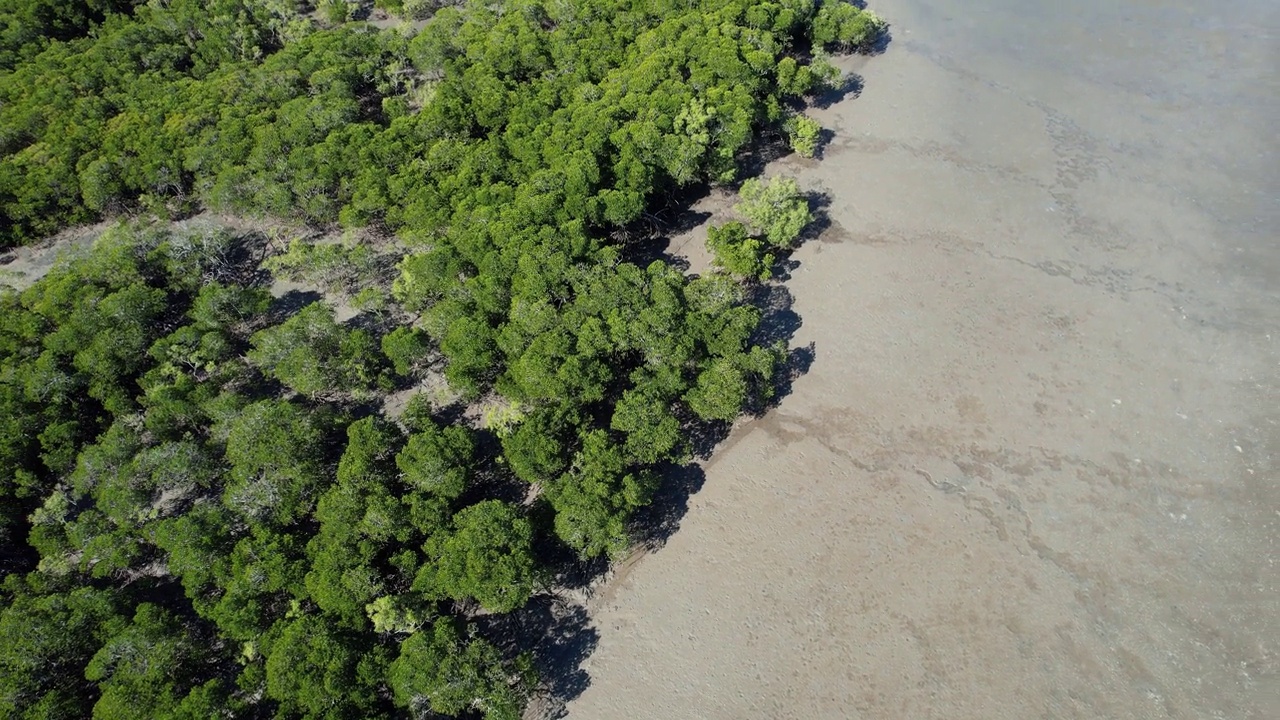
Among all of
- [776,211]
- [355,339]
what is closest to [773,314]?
[776,211]

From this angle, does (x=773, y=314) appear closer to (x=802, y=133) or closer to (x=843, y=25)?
(x=802, y=133)

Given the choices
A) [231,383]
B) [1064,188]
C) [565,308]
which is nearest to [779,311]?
[565,308]

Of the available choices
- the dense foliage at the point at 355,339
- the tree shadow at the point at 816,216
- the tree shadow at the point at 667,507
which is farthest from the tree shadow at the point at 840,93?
the tree shadow at the point at 667,507

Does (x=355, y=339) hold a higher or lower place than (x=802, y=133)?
lower

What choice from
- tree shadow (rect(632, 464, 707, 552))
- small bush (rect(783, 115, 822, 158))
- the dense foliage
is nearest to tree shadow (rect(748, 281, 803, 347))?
the dense foliage

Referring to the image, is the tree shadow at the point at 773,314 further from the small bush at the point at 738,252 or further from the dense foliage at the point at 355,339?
the dense foliage at the point at 355,339

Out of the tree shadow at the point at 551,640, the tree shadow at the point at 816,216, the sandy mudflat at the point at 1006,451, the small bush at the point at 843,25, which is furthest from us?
the small bush at the point at 843,25
